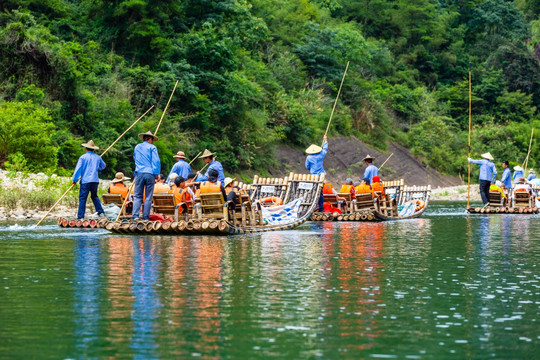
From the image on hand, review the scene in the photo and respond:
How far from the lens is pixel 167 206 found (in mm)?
21109

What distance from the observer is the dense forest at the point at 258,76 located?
3750 cm

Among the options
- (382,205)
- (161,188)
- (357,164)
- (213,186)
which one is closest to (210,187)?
(213,186)

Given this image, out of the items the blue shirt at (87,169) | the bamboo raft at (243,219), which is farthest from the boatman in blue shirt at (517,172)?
the blue shirt at (87,169)

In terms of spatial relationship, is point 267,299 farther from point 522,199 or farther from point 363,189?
point 522,199

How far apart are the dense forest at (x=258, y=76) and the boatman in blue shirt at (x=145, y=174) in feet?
28.4

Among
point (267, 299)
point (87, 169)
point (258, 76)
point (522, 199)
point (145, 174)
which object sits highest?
point (258, 76)

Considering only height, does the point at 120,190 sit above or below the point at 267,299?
above

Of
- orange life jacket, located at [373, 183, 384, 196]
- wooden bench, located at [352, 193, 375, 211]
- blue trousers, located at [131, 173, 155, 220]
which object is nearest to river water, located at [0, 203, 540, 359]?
blue trousers, located at [131, 173, 155, 220]

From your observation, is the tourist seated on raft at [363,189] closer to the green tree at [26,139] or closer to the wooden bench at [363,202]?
the wooden bench at [363,202]

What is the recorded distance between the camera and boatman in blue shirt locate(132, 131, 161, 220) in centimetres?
2084

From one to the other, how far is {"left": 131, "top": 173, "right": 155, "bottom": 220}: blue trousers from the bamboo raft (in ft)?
1.77

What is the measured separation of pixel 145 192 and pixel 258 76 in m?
33.5

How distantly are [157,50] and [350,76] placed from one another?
2309cm

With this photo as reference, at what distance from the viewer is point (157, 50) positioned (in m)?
44.5
